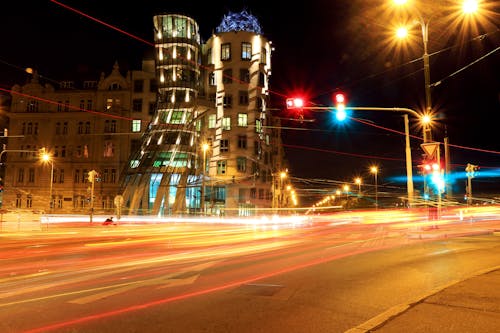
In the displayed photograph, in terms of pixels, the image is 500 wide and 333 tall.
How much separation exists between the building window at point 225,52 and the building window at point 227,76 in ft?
5.63

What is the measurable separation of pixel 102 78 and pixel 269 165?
27.4 metres

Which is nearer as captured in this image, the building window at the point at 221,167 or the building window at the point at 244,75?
the building window at the point at 221,167

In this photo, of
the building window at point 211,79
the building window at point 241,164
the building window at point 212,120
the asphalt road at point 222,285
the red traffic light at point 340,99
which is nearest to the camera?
the asphalt road at point 222,285

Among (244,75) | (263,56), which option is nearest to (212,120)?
(244,75)

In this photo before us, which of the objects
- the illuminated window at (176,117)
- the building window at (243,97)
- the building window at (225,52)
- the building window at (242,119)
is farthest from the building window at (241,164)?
the building window at (225,52)

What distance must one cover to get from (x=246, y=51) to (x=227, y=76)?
164 inches

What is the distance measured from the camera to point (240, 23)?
5844 cm

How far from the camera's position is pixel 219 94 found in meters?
58.0

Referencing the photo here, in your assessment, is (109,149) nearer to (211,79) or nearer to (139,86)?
(139,86)

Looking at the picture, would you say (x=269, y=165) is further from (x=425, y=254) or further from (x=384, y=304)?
(x=384, y=304)

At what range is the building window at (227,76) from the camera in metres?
57.3

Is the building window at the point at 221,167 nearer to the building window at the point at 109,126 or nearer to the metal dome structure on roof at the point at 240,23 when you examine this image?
the building window at the point at 109,126

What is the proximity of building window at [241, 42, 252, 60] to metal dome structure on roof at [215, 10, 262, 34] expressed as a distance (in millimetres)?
2141

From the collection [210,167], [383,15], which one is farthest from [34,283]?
[210,167]
